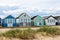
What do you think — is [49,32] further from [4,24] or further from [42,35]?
[4,24]

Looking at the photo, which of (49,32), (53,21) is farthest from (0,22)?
(49,32)

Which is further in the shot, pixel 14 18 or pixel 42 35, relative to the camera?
pixel 14 18

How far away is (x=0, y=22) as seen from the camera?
59719 mm

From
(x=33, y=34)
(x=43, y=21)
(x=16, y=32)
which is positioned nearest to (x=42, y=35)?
(x=33, y=34)

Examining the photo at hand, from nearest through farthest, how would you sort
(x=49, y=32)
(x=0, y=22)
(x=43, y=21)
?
(x=49, y=32)
(x=0, y=22)
(x=43, y=21)

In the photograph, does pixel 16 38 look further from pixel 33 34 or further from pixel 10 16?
pixel 10 16

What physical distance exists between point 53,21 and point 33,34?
49.3 meters

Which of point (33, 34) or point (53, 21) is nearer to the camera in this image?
point (33, 34)

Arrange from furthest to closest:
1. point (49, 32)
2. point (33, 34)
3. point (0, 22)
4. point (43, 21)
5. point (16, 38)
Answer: point (43, 21), point (0, 22), point (49, 32), point (33, 34), point (16, 38)

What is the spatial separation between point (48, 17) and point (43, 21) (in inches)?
174

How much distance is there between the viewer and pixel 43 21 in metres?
67.2

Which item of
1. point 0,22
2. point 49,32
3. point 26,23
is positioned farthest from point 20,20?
point 49,32

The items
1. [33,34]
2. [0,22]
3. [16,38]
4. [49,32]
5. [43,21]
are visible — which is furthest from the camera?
[43,21]

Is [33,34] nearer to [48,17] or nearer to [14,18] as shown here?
[14,18]
